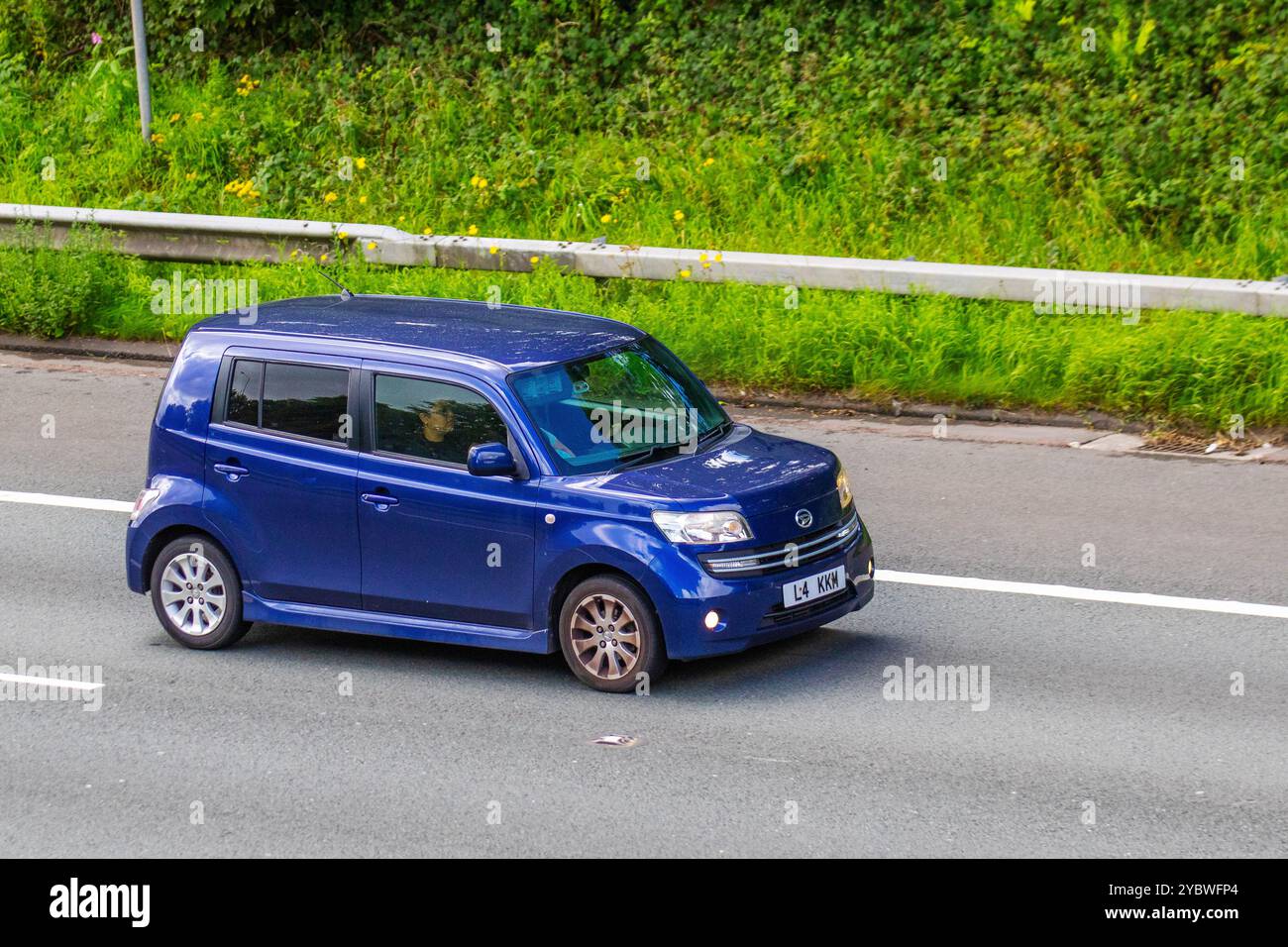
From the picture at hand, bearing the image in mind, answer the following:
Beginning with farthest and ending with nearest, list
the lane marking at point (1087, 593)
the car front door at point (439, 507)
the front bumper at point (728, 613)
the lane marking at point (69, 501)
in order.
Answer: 1. the lane marking at point (69, 501)
2. the lane marking at point (1087, 593)
3. the car front door at point (439, 507)
4. the front bumper at point (728, 613)

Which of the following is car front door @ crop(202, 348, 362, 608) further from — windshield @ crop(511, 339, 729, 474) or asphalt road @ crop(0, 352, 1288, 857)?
windshield @ crop(511, 339, 729, 474)

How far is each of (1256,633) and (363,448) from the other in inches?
181

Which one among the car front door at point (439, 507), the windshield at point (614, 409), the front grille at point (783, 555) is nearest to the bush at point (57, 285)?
the car front door at point (439, 507)

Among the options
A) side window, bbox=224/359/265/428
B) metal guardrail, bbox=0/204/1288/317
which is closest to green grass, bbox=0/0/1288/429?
metal guardrail, bbox=0/204/1288/317

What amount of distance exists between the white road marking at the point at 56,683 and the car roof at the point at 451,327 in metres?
1.97

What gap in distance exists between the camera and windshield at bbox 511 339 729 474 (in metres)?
9.13

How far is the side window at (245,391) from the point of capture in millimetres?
9742

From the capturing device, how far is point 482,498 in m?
9.02

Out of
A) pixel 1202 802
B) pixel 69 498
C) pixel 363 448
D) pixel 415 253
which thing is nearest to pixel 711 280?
pixel 415 253

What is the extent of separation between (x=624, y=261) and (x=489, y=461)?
22.1 ft

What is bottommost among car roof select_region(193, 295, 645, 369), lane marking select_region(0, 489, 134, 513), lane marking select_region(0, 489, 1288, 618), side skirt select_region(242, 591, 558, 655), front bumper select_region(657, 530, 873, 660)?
lane marking select_region(0, 489, 1288, 618)

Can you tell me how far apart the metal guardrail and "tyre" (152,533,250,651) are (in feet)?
20.7

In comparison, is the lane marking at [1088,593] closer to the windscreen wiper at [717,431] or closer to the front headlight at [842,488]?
the front headlight at [842,488]

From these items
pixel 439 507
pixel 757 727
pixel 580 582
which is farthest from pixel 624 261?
pixel 757 727
